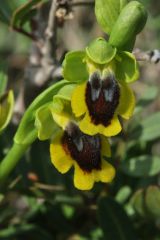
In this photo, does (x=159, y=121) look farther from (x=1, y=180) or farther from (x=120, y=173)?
(x=1, y=180)

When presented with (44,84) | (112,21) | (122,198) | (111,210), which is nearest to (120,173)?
(122,198)

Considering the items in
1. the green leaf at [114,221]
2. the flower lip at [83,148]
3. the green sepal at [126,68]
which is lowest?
the green leaf at [114,221]

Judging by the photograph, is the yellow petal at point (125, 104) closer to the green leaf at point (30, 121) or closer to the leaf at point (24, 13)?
the green leaf at point (30, 121)

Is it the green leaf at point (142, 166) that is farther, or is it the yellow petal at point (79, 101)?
the green leaf at point (142, 166)

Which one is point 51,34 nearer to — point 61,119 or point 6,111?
point 6,111

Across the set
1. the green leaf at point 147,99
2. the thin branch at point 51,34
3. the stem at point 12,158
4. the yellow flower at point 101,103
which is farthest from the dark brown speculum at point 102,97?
the green leaf at point 147,99

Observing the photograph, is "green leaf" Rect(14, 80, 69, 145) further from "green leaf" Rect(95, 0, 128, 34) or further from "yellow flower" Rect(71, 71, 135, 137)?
"green leaf" Rect(95, 0, 128, 34)
